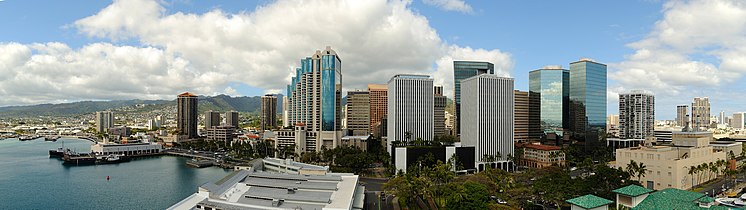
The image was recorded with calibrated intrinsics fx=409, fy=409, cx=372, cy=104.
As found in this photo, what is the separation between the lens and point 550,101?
7400 centimetres

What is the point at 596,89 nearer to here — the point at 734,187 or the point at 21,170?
the point at 734,187

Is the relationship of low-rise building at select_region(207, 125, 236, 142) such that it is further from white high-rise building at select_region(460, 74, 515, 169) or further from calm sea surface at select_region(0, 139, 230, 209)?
white high-rise building at select_region(460, 74, 515, 169)

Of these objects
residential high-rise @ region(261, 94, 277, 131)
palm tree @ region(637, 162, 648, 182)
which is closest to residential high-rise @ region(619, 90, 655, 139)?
palm tree @ region(637, 162, 648, 182)

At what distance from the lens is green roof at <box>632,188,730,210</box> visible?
71.4ft

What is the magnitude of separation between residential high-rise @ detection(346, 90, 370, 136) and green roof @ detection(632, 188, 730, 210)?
65.0 metres

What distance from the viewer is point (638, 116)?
245 ft

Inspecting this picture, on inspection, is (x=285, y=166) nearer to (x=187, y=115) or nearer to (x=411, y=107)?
(x=411, y=107)

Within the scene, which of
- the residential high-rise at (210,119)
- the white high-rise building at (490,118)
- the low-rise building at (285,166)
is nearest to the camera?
the low-rise building at (285,166)

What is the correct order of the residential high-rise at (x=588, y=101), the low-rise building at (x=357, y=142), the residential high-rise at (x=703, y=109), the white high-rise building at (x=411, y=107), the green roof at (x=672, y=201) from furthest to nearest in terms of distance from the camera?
1. the residential high-rise at (x=703, y=109)
2. the residential high-rise at (x=588, y=101)
3. the low-rise building at (x=357, y=142)
4. the white high-rise building at (x=411, y=107)
5. the green roof at (x=672, y=201)

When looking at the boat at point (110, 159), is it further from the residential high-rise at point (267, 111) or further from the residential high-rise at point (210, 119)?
the residential high-rise at point (210, 119)

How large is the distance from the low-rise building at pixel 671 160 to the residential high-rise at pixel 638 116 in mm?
38371

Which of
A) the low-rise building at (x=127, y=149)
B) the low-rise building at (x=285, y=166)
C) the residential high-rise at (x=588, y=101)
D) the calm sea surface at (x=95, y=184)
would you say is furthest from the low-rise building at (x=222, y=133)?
the residential high-rise at (x=588, y=101)

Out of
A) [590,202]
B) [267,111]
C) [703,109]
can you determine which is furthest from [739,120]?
[267,111]

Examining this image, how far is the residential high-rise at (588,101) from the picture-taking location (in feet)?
226
